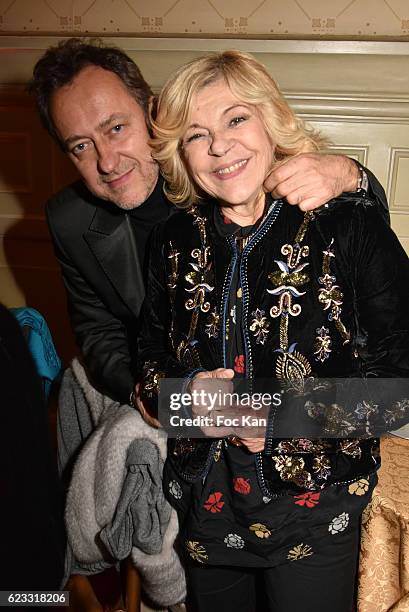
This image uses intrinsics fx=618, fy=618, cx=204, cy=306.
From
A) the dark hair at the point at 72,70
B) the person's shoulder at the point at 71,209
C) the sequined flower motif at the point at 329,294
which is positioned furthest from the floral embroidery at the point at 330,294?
the person's shoulder at the point at 71,209

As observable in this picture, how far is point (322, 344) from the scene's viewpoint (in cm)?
119

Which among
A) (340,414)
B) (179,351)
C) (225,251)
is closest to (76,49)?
(225,251)

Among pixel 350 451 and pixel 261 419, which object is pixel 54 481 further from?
pixel 350 451

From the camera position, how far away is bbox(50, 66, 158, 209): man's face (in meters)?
1.52

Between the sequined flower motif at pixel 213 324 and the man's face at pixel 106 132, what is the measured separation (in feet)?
1.52

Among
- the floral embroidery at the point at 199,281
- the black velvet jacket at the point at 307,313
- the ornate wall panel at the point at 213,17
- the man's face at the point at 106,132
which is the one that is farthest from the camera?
the ornate wall panel at the point at 213,17

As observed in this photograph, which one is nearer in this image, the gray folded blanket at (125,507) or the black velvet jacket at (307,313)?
the black velvet jacket at (307,313)

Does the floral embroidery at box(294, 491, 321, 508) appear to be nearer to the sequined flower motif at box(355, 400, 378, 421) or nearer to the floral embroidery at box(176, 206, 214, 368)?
the sequined flower motif at box(355, 400, 378, 421)

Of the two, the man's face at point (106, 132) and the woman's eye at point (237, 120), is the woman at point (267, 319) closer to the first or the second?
the woman's eye at point (237, 120)

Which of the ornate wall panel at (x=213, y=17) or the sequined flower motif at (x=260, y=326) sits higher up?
the ornate wall panel at (x=213, y=17)

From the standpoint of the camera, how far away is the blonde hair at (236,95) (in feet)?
4.01

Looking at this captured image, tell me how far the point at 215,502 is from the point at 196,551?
0.45 feet

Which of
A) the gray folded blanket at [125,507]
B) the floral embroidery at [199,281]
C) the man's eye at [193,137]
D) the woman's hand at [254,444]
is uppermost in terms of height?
the man's eye at [193,137]

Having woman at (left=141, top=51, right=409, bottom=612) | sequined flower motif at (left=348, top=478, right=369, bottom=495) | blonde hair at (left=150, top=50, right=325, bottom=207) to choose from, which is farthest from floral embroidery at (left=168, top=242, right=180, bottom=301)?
sequined flower motif at (left=348, top=478, right=369, bottom=495)
